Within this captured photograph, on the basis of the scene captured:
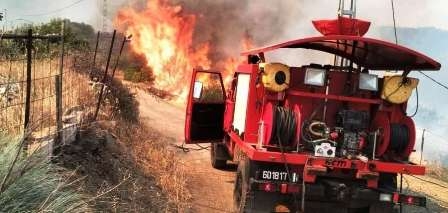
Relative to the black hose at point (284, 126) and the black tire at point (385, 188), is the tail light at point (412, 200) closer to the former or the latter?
the black tire at point (385, 188)

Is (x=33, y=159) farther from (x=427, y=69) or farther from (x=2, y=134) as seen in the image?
A: (x=427, y=69)

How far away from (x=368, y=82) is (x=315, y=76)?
86 cm

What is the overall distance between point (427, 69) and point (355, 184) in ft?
6.52

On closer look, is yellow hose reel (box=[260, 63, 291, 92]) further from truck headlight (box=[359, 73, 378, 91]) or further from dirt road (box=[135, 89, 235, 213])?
dirt road (box=[135, 89, 235, 213])

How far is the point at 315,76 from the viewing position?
7.90 m

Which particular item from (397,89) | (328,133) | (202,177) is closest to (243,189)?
(328,133)

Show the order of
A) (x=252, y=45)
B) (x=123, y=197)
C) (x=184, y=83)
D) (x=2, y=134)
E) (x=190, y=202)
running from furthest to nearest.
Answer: (x=252, y=45)
(x=184, y=83)
(x=190, y=202)
(x=123, y=197)
(x=2, y=134)

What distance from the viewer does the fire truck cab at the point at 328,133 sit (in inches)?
302

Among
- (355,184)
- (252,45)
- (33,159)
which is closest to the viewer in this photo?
(33,159)

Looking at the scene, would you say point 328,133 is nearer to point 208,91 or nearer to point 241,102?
point 241,102

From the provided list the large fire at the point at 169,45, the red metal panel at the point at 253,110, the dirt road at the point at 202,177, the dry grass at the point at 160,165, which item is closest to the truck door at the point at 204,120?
the dry grass at the point at 160,165

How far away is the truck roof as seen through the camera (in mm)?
7551

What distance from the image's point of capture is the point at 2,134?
5402mm

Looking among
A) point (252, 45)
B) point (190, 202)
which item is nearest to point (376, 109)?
point (190, 202)
